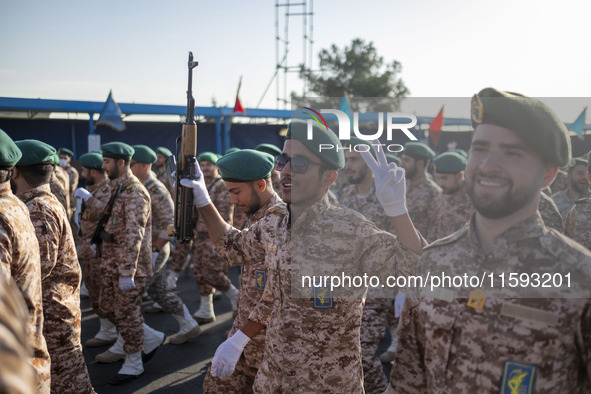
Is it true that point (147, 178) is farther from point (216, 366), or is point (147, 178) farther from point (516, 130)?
point (516, 130)

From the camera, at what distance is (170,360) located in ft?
17.1

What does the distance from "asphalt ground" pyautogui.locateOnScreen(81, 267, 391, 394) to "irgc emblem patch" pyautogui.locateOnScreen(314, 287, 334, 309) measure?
2.71 m

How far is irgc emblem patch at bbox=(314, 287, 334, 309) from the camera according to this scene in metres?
2.39

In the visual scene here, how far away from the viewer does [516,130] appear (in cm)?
163

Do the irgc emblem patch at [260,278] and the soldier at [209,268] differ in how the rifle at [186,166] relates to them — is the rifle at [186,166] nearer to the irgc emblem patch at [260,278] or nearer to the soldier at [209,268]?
the irgc emblem patch at [260,278]

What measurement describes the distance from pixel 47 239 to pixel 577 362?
292cm

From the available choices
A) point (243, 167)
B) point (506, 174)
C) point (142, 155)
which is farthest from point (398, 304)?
point (142, 155)

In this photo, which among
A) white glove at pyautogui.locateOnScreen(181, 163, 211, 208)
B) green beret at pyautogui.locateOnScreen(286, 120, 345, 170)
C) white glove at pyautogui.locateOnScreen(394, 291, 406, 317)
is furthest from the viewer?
white glove at pyautogui.locateOnScreen(394, 291, 406, 317)

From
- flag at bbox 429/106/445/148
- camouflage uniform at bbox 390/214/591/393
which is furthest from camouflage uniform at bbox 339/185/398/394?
camouflage uniform at bbox 390/214/591/393

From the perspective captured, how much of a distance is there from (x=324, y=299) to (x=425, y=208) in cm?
358

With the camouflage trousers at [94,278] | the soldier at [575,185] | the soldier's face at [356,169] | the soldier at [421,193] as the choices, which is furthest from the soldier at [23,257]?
the soldier at [575,185]

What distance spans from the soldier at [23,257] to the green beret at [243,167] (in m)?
1.33

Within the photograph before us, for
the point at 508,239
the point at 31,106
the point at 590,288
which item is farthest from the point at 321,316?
the point at 31,106

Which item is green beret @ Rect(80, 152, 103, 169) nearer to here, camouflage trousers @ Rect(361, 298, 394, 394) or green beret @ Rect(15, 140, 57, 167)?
green beret @ Rect(15, 140, 57, 167)
